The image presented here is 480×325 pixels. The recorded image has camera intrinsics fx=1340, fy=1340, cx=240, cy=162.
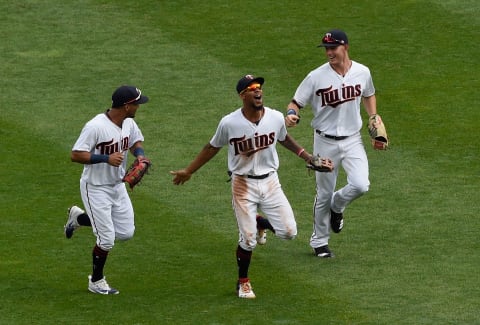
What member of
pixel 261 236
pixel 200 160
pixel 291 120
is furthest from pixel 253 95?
pixel 261 236

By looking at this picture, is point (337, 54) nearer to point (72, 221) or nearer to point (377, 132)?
point (377, 132)

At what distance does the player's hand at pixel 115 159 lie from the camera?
39.9 feet

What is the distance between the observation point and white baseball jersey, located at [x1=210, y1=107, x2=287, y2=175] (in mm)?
12266

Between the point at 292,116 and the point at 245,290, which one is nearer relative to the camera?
the point at 245,290

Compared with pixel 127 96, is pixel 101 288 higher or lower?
lower

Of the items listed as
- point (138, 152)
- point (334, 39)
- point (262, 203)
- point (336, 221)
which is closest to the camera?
point (262, 203)

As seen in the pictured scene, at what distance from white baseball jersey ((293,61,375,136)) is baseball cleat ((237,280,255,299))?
80.9 inches

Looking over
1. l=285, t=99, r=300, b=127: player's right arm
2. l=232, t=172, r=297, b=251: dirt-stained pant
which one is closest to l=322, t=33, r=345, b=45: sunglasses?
l=285, t=99, r=300, b=127: player's right arm

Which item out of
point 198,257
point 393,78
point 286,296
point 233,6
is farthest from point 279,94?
point 286,296

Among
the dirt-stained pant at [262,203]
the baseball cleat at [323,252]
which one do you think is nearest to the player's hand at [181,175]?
the dirt-stained pant at [262,203]

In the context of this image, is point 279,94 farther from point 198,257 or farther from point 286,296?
point 286,296

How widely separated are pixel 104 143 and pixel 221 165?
14.2 ft

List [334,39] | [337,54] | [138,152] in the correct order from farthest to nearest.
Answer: [337,54] < [334,39] < [138,152]

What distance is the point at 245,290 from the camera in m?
12.2
